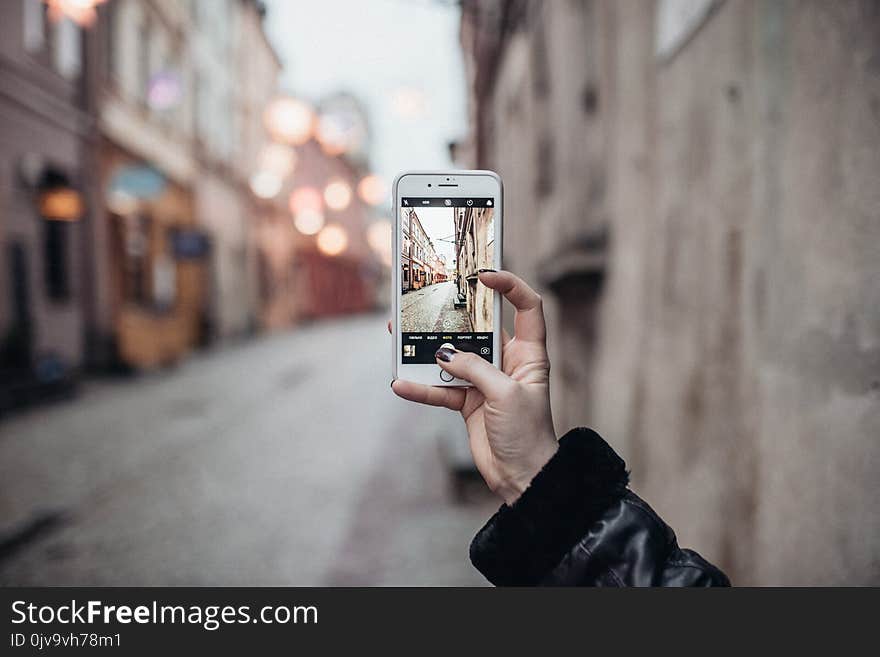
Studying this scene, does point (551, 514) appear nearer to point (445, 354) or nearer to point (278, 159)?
point (445, 354)

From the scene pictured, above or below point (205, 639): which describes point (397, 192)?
above

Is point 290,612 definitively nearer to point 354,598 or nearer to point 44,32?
point 354,598

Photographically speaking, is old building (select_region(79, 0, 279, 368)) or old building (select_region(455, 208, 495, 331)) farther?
old building (select_region(79, 0, 279, 368))

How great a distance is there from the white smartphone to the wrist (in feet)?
0.50

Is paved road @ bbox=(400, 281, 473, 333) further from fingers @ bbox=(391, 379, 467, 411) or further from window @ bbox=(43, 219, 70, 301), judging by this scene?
window @ bbox=(43, 219, 70, 301)

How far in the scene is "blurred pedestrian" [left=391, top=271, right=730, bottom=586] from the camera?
1.14m

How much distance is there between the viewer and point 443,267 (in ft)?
3.98

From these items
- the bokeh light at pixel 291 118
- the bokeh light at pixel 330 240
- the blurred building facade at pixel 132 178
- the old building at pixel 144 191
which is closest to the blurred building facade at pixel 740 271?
the bokeh light at pixel 291 118

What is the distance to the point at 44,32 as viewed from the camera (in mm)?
10836

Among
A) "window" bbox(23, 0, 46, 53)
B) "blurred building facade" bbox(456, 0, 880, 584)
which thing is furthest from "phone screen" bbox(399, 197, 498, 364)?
"window" bbox(23, 0, 46, 53)

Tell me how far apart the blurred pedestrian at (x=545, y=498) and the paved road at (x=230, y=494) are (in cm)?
333

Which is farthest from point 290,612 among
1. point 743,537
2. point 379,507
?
point 379,507

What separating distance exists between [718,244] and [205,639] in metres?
2.14

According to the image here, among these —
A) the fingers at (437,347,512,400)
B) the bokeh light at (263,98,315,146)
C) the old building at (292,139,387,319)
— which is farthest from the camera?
the old building at (292,139,387,319)
